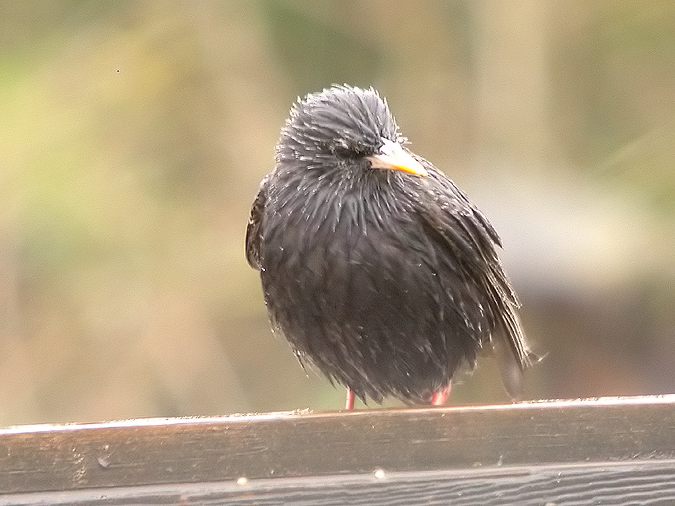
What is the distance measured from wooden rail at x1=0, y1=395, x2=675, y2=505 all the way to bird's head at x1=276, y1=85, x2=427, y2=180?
46.2 inches

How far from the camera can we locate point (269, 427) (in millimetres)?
2744

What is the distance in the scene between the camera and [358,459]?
2.73 meters

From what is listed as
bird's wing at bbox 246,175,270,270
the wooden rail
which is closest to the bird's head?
bird's wing at bbox 246,175,270,270

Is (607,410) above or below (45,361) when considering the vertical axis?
above

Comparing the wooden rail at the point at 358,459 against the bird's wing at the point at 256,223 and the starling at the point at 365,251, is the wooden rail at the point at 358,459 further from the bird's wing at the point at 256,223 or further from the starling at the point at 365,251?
the bird's wing at the point at 256,223

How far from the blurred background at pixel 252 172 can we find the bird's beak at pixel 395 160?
3876 millimetres

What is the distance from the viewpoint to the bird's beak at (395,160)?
368cm

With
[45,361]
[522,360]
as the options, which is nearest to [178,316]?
[45,361]

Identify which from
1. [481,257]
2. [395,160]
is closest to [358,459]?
[395,160]

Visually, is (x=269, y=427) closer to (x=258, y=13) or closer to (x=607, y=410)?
(x=607, y=410)

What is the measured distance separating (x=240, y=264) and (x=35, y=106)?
5.95 ft

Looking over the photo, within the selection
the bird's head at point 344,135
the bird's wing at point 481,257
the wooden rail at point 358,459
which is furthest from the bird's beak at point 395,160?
the wooden rail at point 358,459

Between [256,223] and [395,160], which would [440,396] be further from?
[395,160]

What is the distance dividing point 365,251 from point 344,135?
39cm
